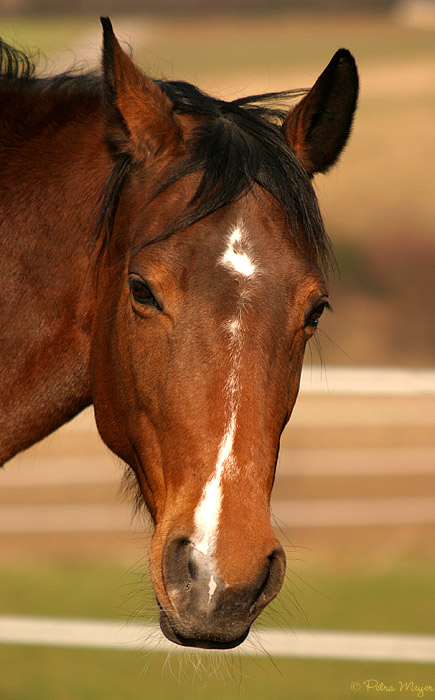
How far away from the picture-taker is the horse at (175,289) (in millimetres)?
2094

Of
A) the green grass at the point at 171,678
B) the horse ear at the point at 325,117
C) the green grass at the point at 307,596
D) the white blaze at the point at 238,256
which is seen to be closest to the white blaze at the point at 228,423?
the white blaze at the point at 238,256

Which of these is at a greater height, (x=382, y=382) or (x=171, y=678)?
(x=382, y=382)

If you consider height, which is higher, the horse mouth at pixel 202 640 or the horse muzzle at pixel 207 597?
the horse muzzle at pixel 207 597

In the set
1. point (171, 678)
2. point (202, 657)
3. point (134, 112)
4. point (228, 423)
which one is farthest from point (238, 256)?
point (171, 678)

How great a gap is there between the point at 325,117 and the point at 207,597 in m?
1.60

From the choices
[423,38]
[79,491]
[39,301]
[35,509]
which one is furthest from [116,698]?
[423,38]

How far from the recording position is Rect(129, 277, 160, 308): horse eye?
234 cm

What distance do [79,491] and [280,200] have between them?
9.97 meters

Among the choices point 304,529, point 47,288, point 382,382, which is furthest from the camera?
point 304,529

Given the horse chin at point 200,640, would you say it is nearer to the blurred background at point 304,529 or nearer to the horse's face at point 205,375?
the horse's face at point 205,375

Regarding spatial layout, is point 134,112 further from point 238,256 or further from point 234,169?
point 238,256

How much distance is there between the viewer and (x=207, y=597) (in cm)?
199

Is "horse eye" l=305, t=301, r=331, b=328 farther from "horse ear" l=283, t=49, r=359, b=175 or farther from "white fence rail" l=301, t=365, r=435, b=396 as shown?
"white fence rail" l=301, t=365, r=435, b=396

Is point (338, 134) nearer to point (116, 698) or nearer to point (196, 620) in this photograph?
point (196, 620)
